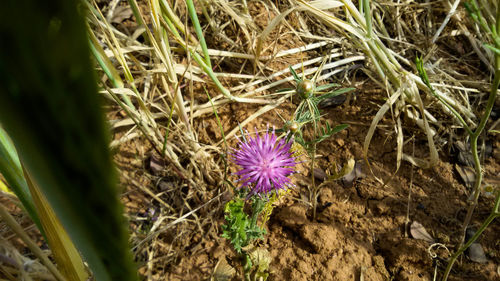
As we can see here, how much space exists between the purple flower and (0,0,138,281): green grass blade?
99 centimetres

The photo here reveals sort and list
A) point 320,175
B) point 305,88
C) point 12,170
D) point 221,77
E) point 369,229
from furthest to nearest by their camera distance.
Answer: point 221,77, point 320,175, point 369,229, point 305,88, point 12,170


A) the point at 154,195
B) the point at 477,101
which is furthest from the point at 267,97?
the point at 477,101

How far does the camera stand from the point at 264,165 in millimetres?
1219

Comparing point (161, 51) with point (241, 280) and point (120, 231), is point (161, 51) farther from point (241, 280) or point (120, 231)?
point (120, 231)

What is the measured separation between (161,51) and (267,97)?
0.59 meters

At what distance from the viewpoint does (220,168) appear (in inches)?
65.2

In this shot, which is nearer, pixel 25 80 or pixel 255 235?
pixel 25 80

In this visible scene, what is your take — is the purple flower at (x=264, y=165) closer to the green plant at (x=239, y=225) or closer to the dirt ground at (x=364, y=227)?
the green plant at (x=239, y=225)

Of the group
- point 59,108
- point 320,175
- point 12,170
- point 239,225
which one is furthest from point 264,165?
point 59,108

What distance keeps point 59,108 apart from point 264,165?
107cm

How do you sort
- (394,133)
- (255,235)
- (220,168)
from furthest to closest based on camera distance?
(394,133) → (220,168) → (255,235)

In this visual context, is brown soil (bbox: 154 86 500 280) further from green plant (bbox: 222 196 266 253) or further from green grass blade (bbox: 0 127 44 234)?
green grass blade (bbox: 0 127 44 234)

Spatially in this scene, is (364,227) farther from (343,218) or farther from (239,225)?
(239,225)

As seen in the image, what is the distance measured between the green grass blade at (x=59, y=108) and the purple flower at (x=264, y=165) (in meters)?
0.99
